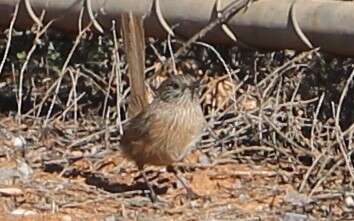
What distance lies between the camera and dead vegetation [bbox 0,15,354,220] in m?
5.86

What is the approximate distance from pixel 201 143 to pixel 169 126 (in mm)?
910

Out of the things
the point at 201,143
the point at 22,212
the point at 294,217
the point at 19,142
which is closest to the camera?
the point at 294,217

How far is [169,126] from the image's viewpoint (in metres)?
6.00

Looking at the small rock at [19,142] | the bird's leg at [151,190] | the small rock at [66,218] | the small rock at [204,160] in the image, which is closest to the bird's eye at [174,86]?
the bird's leg at [151,190]

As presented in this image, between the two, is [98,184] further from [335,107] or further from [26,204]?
[335,107]

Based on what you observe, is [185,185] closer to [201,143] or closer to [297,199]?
[297,199]

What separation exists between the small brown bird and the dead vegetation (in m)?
0.22

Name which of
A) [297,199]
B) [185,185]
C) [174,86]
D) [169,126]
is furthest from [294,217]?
[174,86]

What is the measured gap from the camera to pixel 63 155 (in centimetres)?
683

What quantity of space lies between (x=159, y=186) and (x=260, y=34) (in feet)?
3.49

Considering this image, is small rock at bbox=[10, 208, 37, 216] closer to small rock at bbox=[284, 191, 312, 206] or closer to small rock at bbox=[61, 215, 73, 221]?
small rock at bbox=[61, 215, 73, 221]

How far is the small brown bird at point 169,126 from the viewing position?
235 inches

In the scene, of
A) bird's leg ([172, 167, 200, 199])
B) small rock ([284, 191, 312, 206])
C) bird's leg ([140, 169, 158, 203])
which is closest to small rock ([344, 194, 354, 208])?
small rock ([284, 191, 312, 206])

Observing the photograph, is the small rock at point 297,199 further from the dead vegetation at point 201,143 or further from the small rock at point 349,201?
the small rock at point 349,201
